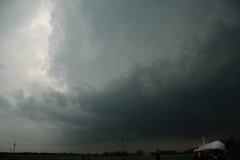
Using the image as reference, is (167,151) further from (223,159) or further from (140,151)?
(223,159)

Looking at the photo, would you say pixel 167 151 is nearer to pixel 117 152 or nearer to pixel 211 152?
pixel 117 152

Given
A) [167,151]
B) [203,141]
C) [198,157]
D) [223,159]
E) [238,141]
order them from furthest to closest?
1. [167,151]
2. [238,141]
3. [203,141]
4. [198,157]
5. [223,159]

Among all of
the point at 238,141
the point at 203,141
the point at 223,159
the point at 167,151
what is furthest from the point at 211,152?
the point at 167,151

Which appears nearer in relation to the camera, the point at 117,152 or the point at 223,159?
the point at 223,159

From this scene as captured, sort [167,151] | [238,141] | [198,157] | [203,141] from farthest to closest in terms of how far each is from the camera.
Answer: [167,151]
[238,141]
[203,141]
[198,157]

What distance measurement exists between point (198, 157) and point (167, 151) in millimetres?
105580

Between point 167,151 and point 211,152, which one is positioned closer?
point 211,152

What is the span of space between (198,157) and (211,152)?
5.31 metres

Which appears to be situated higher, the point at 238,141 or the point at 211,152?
the point at 238,141

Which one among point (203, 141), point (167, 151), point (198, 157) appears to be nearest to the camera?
point (198, 157)

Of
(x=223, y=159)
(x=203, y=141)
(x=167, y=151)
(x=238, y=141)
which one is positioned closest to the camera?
(x=223, y=159)

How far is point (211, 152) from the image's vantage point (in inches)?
2037

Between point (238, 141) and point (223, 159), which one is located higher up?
point (238, 141)

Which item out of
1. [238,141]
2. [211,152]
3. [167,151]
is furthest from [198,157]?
[167,151]
